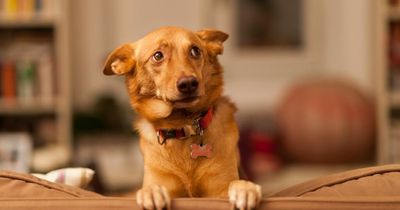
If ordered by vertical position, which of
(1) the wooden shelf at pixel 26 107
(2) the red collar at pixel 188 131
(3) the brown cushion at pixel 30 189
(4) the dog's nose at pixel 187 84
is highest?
(4) the dog's nose at pixel 187 84

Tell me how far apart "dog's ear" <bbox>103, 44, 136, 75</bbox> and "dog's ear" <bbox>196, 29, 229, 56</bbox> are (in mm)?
176

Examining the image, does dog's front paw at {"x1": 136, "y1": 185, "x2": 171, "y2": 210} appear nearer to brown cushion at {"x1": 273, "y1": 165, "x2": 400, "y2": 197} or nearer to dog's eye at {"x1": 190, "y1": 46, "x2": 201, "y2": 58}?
brown cushion at {"x1": 273, "y1": 165, "x2": 400, "y2": 197}

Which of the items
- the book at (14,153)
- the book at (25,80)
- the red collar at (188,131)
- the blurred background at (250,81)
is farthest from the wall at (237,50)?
the red collar at (188,131)

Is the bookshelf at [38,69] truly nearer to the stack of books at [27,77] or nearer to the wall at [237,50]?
the stack of books at [27,77]

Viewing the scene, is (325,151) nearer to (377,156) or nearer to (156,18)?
(377,156)

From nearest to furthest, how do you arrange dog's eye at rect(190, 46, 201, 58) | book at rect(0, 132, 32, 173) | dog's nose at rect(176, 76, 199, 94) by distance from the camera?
dog's nose at rect(176, 76, 199, 94), dog's eye at rect(190, 46, 201, 58), book at rect(0, 132, 32, 173)

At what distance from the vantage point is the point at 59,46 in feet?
13.2

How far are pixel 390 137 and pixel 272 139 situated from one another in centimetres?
73

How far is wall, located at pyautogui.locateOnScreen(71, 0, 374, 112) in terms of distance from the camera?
4.52 meters

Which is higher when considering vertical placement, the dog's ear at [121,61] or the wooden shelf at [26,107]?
the dog's ear at [121,61]

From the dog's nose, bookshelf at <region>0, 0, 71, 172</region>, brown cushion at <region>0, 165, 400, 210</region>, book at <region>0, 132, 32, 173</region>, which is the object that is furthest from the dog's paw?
bookshelf at <region>0, 0, 71, 172</region>

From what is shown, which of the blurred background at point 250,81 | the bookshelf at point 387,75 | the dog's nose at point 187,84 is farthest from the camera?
the blurred background at point 250,81

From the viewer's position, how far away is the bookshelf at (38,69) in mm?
3973

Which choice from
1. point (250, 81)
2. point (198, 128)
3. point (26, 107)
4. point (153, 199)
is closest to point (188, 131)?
point (198, 128)
